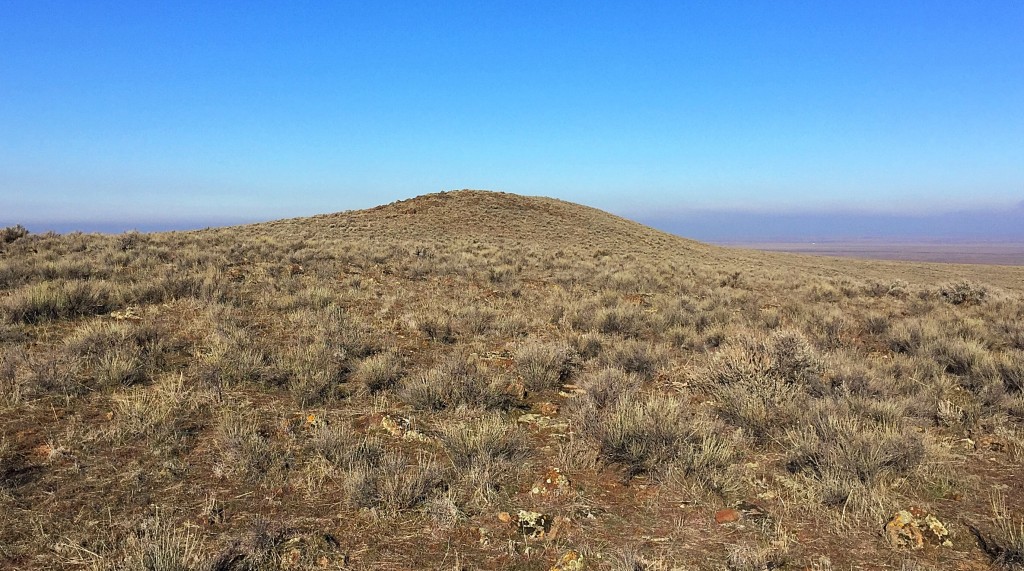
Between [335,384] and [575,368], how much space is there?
132 inches

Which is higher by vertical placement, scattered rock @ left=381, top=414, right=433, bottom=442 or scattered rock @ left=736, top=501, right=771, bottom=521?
scattered rock @ left=381, top=414, right=433, bottom=442

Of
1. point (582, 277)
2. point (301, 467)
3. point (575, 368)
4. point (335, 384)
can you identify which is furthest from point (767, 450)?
point (582, 277)

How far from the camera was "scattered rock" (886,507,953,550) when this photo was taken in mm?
3406

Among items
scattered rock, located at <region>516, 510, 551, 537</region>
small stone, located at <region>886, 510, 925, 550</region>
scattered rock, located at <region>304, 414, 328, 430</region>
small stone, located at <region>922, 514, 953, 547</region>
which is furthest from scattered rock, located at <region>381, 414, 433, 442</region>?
small stone, located at <region>922, 514, 953, 547</region>

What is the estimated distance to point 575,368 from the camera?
704 cm

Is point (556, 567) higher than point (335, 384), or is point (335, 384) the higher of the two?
point (335, 384)

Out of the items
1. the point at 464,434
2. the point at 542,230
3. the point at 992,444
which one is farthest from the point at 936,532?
the point at 542,230

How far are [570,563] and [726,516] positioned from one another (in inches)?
53.9

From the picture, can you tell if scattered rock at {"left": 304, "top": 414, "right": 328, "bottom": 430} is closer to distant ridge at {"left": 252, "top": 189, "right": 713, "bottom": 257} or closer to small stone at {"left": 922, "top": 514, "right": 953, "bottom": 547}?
small stone at {"left": 922, "top": 514, "right": 953, "bottom": 547}

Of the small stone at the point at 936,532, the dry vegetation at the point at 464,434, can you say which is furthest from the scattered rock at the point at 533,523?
the small stone at the point at 936,532

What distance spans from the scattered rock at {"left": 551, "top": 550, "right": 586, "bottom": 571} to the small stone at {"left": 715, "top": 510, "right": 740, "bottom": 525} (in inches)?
47.0

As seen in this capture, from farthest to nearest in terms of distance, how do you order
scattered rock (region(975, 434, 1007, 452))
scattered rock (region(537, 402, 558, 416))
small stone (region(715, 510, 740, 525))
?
scattered rock (region(537, 402, 558, 416)), scattered rock (region(975, 434, 1007, 452)), small stone (region(715, 510, 740, 525))

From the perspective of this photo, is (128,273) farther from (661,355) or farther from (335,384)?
(661,355)

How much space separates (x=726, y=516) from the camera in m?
3.69
